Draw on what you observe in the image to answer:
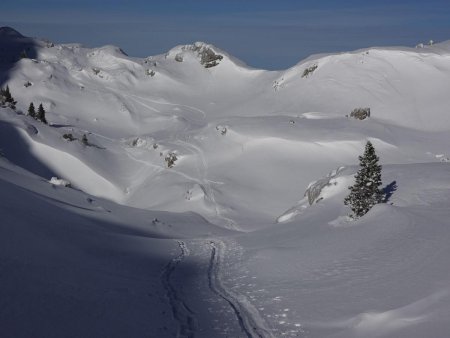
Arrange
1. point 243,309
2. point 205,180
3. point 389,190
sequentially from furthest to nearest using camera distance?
point 205,180, point 389,190, point 243,309

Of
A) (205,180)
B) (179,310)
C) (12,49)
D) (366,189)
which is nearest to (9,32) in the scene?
(12,49)

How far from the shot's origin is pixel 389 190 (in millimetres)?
27625

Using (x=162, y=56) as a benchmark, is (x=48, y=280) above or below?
below

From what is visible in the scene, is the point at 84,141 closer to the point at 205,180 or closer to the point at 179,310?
the point at 205,180

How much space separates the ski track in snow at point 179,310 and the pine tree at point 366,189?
10.6 m

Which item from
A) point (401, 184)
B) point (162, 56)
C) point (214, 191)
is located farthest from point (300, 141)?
point (162, 56)

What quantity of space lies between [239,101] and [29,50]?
49112 mm

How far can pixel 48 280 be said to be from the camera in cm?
1191

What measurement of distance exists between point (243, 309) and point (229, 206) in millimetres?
30306

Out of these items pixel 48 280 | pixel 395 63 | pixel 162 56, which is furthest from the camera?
pixel 162 56

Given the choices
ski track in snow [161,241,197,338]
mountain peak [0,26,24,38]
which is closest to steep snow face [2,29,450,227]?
mountain peak [0,26,24,38]

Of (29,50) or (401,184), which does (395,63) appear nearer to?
(401,184)

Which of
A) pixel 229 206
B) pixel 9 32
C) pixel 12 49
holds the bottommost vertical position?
pixel 229 206

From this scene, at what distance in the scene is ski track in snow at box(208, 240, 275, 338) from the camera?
1041 centimetres
